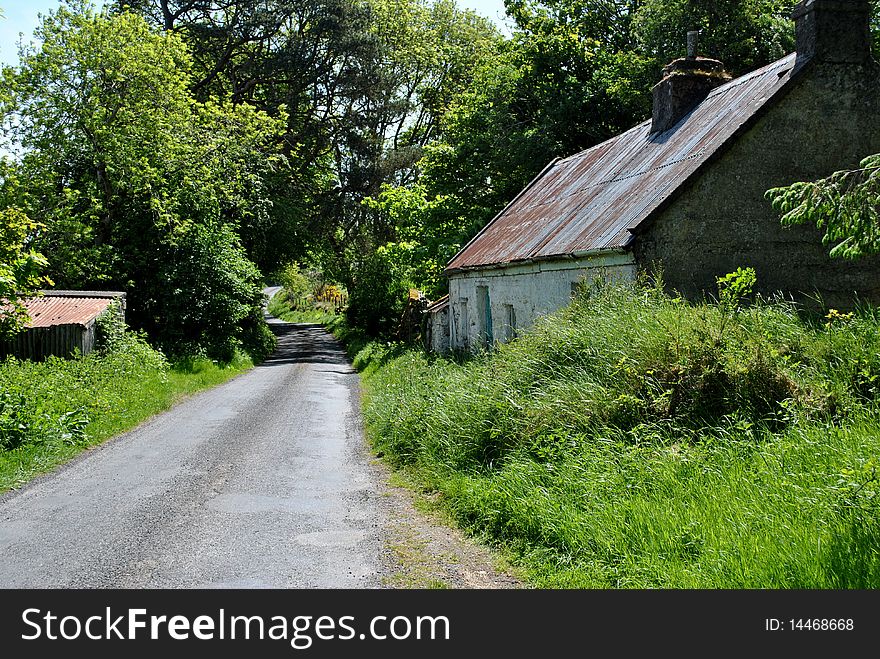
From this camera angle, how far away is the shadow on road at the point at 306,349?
3105 cm

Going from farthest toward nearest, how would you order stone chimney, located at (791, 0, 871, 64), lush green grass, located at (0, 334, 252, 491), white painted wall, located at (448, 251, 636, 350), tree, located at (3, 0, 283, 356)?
tree, located at (3, 0, 283, 356) → stone chimney, located at (791, 0, 871, 64) → white painted wall, located at (448, 251, 636, 350) → lush green grass, located at (0, 334, 252, 491)

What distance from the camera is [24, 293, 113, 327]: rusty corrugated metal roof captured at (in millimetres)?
19344

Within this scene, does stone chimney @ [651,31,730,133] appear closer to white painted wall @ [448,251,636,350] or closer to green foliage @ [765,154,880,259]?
white painted wall @ [448,251,636,350]

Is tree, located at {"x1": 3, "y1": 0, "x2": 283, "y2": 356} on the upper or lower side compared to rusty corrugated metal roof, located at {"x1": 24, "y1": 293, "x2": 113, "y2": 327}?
upper

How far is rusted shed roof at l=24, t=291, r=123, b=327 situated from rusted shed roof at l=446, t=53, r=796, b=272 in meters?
9.66

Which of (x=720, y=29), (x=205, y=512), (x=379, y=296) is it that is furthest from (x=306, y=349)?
(x=205, y=512)

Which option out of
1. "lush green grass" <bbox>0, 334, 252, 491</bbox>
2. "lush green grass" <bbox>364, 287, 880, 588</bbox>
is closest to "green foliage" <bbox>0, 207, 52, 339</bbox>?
"lush green grass" <bbox>0, 334, 252, 491</bbox>

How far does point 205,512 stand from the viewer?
8188 mm

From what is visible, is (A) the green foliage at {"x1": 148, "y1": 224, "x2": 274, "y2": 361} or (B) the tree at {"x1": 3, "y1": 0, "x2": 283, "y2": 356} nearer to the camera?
(B) the tree at {"x1": 3, "y1": 0, "x2": 283, "y2": 356}

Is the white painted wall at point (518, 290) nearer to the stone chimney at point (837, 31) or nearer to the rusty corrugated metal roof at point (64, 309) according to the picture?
the stone chimney at point (837, 31)

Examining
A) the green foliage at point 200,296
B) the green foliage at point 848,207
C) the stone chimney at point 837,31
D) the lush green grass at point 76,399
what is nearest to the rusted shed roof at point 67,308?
the lush green grass at point 76,399

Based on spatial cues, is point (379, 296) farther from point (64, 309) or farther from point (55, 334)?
point (55, 334)
